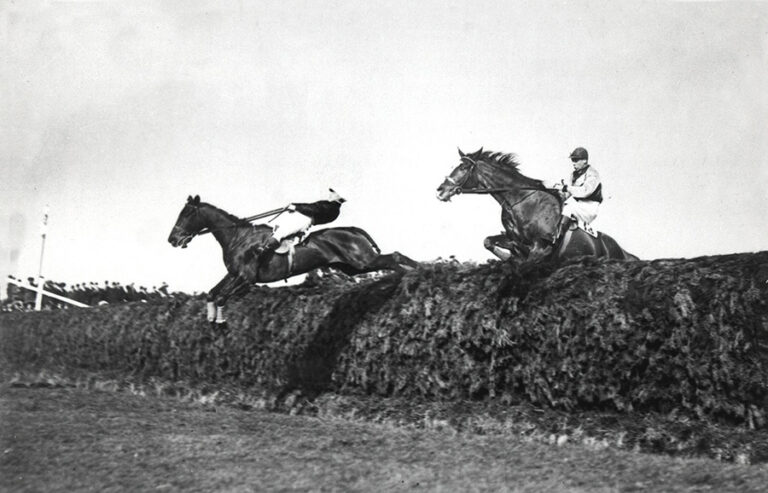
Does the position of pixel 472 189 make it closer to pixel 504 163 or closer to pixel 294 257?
pixel 504 163

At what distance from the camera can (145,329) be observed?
14.0m

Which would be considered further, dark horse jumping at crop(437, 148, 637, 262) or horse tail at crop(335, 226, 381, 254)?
horse tail at crop(335, 226, 381, 254)

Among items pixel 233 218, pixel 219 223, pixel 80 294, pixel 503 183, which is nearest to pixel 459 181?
pixel 503 183

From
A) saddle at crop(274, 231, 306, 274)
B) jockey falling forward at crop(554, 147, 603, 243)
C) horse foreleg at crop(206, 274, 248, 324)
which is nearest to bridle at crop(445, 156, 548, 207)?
jockey falling forward at crop(554, 147, 603, 243)

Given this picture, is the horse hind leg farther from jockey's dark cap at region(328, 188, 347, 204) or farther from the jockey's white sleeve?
the jockey's white sleeve

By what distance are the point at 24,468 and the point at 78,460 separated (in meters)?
0.37

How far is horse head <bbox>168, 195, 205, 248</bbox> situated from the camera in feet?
44.9

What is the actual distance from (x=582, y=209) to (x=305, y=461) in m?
6.22

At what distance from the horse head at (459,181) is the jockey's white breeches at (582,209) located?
167cm

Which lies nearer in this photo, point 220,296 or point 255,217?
point 220,296

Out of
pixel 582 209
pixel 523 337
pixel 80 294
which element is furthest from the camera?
pixel 80 294

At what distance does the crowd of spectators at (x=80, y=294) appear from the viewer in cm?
1813

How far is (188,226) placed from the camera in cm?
1370

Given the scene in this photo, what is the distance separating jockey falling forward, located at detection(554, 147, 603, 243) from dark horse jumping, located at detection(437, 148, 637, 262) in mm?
173
